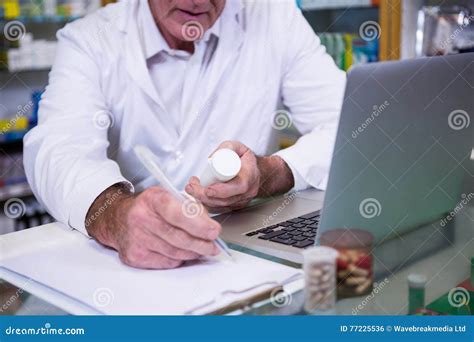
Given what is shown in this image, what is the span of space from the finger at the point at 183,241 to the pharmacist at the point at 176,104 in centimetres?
7

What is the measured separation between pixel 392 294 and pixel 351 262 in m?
0.06

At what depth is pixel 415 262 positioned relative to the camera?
0.77 metres

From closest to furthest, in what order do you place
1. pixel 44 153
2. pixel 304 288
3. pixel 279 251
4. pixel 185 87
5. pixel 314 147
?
pixel 304 288
pixel 279 251
pixel 44 153
pixel 314 147
pixel 185 87

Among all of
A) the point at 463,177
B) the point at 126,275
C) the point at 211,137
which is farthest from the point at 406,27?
the point at 126,275

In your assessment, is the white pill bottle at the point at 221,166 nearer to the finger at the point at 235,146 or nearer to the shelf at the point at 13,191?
the finger at the point at 235,146

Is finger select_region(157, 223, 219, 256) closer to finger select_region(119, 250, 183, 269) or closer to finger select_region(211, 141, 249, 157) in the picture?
finger select_region(119, 250, 183, 269)

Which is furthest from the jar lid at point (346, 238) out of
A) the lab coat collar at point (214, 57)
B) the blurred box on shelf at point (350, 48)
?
the blurred box on shelf at point (350, 48)

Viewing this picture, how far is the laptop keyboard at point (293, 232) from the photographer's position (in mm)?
830

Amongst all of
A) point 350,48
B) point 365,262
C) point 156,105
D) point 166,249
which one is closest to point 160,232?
point 166,249

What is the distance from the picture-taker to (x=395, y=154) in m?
0.73

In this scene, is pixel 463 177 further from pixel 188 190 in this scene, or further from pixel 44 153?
pixel 44 153

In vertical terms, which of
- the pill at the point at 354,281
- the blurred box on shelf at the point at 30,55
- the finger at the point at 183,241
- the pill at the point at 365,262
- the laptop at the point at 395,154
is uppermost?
the laptop at the point at 395,154

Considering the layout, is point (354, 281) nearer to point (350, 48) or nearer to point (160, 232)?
point (160, 232)
